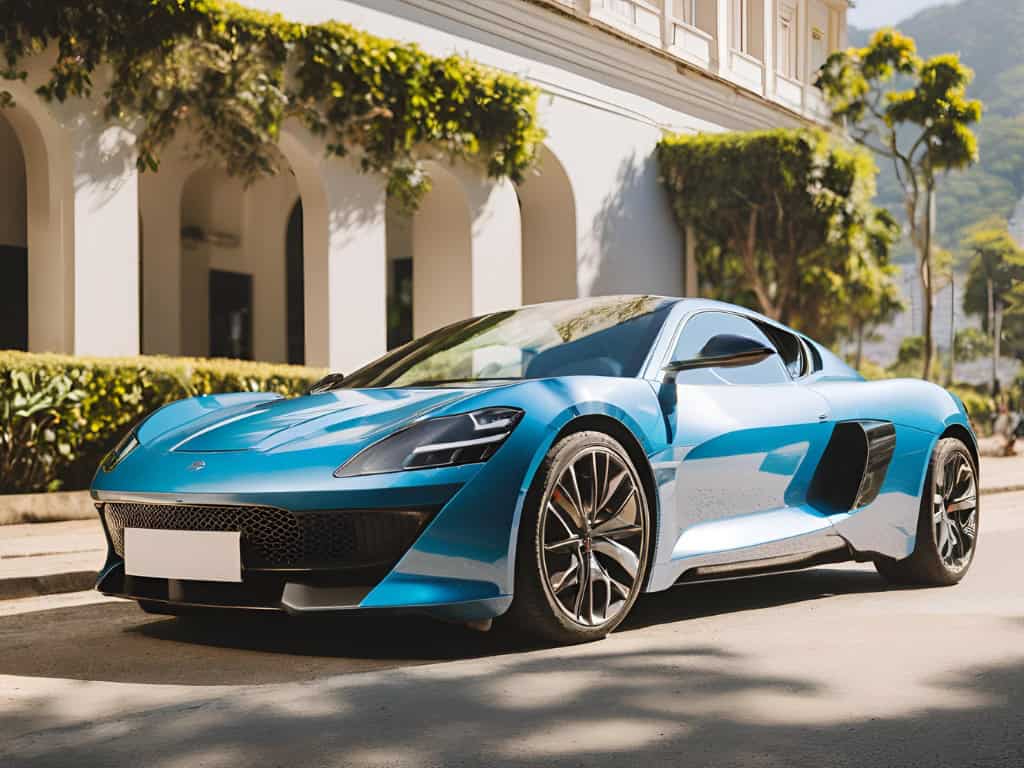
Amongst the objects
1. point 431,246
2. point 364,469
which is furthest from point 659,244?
point 364,469

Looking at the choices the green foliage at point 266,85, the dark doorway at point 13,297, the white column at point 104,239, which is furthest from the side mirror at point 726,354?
the dark doorway at point 13,297

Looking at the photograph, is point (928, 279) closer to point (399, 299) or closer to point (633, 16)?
point (633, 16)

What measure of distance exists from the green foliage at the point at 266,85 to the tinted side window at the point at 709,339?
25.6 feet

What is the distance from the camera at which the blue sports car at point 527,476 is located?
4270mm

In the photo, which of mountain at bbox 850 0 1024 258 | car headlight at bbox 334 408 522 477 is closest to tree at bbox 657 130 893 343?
car headlight at bbox 334 408 522 477

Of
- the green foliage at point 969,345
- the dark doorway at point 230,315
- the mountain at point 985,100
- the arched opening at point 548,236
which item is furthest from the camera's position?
the mountain at point 985,100

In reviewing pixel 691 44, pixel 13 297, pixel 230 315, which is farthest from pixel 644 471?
pixel 691 44

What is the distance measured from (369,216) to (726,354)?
10.6 meters

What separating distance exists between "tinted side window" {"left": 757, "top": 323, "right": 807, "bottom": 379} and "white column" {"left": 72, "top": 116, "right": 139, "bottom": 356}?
26.0ft

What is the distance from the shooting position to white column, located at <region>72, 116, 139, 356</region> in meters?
12.3

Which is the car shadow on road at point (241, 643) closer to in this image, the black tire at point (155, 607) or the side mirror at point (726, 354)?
the black tire at point (155, 607)

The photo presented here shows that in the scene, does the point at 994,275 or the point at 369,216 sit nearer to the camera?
the point at 369,216

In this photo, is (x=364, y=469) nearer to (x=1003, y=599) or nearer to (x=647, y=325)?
(x=647, y=325)

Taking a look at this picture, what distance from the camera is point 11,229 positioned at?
15.9 metres
